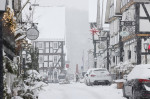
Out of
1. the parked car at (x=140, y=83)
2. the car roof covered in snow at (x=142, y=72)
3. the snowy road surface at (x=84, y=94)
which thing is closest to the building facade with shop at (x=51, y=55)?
the snowy road surface at (x=84, y=94)

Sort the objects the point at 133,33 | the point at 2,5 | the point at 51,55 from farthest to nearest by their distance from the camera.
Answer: the point at 51,55, the point at 133,33, the point at 2,5

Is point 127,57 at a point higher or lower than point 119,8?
lower

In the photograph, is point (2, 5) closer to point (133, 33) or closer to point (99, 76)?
point (99, 76)

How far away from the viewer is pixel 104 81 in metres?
28.0

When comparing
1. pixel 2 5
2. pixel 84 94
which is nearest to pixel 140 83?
pixel 2 5

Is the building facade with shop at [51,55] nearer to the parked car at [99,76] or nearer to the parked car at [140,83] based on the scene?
the parked car at [99,76]

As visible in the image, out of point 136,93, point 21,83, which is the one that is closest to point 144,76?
point 136,93

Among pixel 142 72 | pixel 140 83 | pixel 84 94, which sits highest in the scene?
pixel 142 72

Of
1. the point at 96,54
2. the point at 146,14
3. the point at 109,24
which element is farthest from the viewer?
the point at 96,54

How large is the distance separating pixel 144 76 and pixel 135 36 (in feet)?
62.1

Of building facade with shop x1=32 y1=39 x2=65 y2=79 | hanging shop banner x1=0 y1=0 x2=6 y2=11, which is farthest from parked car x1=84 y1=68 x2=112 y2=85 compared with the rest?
→ building facade with shop x1=32 y1=39 x2=65 y2=79

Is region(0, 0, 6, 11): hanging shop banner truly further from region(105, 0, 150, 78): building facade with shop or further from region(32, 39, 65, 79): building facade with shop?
region(32, 39, 65, 79): building facade with shop

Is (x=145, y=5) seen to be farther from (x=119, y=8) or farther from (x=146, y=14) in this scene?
(x=119, y=8)

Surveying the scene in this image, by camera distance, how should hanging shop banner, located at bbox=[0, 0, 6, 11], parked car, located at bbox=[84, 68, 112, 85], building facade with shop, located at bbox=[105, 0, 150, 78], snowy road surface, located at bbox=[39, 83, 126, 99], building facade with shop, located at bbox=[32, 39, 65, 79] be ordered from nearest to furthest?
1. hanging shop banner, located at bbox=[0, 0, 6, 11]
2. snowy road surface, located at bbox=[39, 83, 126, 99]
3. parked car, located at bbox=[84, 68, 112, 85]
4. building facade with shop, located at bbox=[105, 0, 150, 78]
5. building facade with shop, located at bbox=[32, 39, 65, 79]
